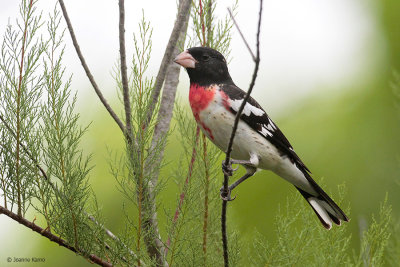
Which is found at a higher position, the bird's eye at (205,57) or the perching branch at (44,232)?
the bird's eye at (205,57)

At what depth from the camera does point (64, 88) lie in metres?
2.62

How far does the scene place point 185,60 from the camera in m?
3.49

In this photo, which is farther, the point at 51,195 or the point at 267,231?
the point at 267,231

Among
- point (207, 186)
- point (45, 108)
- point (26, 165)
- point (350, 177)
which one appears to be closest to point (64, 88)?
point (45, 108)

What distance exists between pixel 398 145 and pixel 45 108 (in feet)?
9.91

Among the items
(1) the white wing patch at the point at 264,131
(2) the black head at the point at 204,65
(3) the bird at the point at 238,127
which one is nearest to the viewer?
(3) the bird at the point at 238,127

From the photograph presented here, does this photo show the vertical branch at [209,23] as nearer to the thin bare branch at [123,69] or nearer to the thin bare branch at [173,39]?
the thin bare branch at [173,39]

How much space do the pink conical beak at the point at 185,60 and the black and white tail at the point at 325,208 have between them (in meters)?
0.98

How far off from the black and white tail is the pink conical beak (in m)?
0.98

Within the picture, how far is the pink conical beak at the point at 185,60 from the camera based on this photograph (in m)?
3.45

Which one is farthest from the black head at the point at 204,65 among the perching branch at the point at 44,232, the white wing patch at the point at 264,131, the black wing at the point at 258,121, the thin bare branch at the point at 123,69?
the perching branch at the point at 44,232

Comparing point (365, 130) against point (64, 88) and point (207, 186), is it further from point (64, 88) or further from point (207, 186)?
point (64, 88)

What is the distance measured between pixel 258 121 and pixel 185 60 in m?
0.55

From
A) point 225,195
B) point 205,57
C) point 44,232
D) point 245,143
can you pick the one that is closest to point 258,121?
point 245,143
